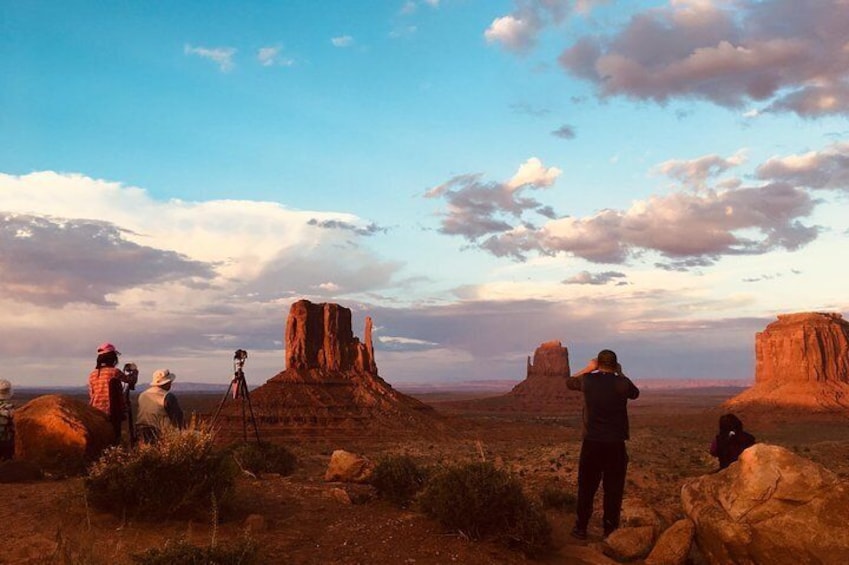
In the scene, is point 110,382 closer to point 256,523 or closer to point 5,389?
point 5,389

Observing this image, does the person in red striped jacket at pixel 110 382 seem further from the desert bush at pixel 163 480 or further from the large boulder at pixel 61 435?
the desert bush at pixel 163 480

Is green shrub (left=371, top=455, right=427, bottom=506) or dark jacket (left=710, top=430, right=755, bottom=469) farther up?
dark jacket (left=710, top=430, right=755, bottom=469)

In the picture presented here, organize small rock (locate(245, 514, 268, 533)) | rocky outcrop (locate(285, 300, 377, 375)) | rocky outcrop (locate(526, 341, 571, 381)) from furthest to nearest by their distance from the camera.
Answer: rocky outcrop (locate(526, 341, 571, 381))
rocky outcrop (locate(285, 300, 377, 375))
small rock (locate(245, 514, 268, 533))

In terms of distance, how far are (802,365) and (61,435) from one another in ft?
346

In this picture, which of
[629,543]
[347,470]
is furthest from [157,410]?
[629,543]

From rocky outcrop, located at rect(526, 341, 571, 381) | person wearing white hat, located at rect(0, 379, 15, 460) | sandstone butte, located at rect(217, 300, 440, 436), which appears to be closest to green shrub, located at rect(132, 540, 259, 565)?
person wearing white hat, located at rect(0, 379, 15, 460)

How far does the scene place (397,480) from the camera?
970 centimetres

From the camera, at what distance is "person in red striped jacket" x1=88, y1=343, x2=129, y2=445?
10.6 meters

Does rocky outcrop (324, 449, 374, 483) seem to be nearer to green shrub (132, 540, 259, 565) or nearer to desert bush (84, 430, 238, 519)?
desert bush (84, 430, 238, 519)

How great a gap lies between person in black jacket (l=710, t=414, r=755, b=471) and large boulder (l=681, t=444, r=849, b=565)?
6.45ft

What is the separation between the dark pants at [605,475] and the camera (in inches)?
313

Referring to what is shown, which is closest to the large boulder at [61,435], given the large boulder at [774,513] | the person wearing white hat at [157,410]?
the person wearing white hat at [157,410]

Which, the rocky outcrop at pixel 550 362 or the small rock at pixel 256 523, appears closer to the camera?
the small rock at pixel 256 523

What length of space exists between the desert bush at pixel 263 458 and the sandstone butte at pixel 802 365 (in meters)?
88.7
